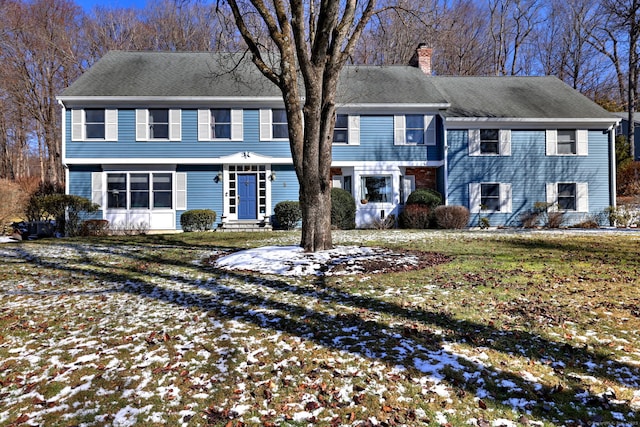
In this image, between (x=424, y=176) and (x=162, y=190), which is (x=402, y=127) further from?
(x=162, y=190)

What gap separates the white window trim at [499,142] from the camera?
17766mm

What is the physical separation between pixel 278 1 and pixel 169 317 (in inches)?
238

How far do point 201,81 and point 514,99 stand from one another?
49.4ft

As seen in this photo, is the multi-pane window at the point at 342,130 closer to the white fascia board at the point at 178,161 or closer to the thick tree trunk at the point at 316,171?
the white fascia board at the point at 178,161

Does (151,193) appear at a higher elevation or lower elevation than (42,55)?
lower

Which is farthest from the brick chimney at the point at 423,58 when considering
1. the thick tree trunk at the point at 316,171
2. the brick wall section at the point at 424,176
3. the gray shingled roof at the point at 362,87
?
the thick tree trunk at the point at 316,171

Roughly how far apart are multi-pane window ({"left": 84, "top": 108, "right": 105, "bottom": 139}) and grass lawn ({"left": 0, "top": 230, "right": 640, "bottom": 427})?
1157cm

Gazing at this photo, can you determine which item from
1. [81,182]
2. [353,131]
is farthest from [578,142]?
[81,182]

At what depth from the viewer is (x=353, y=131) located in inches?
690

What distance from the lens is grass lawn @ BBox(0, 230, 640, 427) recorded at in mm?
2746

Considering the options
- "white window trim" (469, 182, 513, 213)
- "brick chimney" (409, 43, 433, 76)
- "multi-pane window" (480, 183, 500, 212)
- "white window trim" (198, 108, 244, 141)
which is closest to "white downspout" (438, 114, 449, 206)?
"white window trim" (469, 182, 513, 213)

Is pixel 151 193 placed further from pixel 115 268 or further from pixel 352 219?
pixel 115 268

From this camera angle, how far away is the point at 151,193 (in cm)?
1695

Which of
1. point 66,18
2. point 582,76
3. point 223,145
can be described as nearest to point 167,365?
point 223,145
